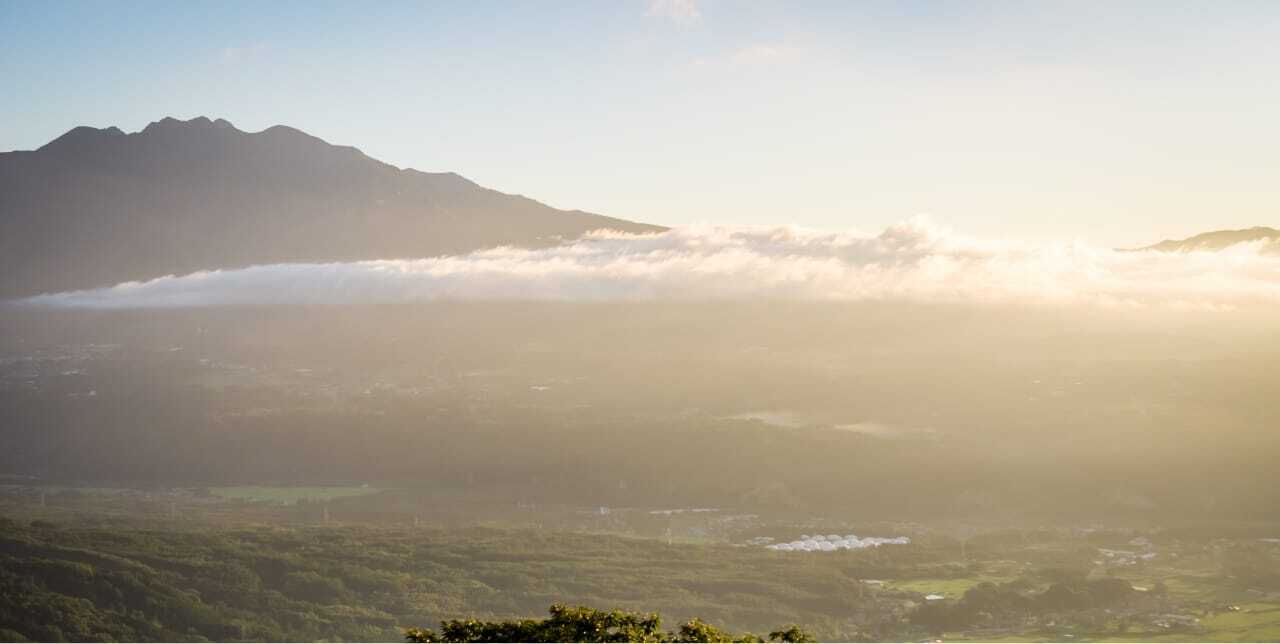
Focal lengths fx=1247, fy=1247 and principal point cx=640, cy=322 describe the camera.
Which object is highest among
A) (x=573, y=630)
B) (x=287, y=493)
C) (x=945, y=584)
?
(x=573, y=630)

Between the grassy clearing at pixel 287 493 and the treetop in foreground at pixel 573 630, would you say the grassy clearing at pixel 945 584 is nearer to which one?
the treetop in foreground at pixel 573 630

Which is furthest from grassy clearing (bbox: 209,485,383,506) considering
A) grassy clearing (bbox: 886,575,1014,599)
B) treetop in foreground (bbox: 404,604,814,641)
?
treetop in foreground (bbox: 404,604,814,641)

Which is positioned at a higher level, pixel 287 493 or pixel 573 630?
pixel 573 630

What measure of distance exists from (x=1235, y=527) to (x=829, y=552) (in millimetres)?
62519

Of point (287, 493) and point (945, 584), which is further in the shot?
point (287, 493)

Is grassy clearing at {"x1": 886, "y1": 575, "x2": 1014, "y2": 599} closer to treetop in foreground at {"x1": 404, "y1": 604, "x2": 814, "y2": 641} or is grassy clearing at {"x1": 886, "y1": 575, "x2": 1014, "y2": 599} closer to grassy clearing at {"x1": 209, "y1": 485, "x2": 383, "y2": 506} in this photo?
treetop in foreground at {"x1": 404, "y1": 604, "x2": 814, "y2": 641}

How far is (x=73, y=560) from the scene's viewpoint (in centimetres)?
11094

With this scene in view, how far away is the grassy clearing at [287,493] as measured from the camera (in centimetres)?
17712

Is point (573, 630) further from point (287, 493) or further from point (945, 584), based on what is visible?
point (287, 493)

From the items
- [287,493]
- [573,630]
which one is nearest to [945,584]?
[573,630]

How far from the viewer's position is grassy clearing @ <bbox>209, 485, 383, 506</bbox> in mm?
177125

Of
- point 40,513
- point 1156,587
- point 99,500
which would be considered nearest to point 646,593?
point 1156,587

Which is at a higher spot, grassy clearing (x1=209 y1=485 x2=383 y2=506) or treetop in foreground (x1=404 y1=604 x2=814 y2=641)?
treetop in foreground (x1=404 y1=604 x2=814 y2=641)

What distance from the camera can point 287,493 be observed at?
184 metres
